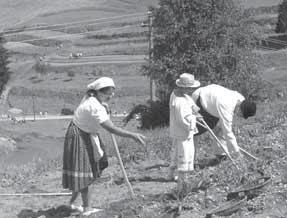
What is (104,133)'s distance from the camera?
23.5 meters

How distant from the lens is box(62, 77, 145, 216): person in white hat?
6262 mm

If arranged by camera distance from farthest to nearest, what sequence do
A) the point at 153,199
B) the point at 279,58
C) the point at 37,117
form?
1. the point at 37,117
2. the point at 279,58
3. the point at 153,199

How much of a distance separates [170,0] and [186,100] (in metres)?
17.3

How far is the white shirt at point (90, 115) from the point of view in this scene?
6168 mm

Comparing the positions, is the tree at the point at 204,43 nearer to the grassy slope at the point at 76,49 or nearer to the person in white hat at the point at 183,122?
the person in white hat at the point at 183,122

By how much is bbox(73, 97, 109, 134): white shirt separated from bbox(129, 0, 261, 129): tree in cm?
1660

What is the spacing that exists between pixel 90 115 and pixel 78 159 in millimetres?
489

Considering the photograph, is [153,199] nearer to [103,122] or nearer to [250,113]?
[103,122]

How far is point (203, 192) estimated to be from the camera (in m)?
6.48

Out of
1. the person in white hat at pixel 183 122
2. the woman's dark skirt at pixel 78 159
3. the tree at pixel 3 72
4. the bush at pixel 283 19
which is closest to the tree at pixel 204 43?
the person in white hat at pixel 183 122

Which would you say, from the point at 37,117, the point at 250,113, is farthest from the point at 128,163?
the point at 37,117

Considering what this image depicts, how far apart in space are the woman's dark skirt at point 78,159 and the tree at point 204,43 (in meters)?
16.6

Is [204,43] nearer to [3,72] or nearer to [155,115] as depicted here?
[155,115]

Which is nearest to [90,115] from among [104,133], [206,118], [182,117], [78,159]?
[78,159]
